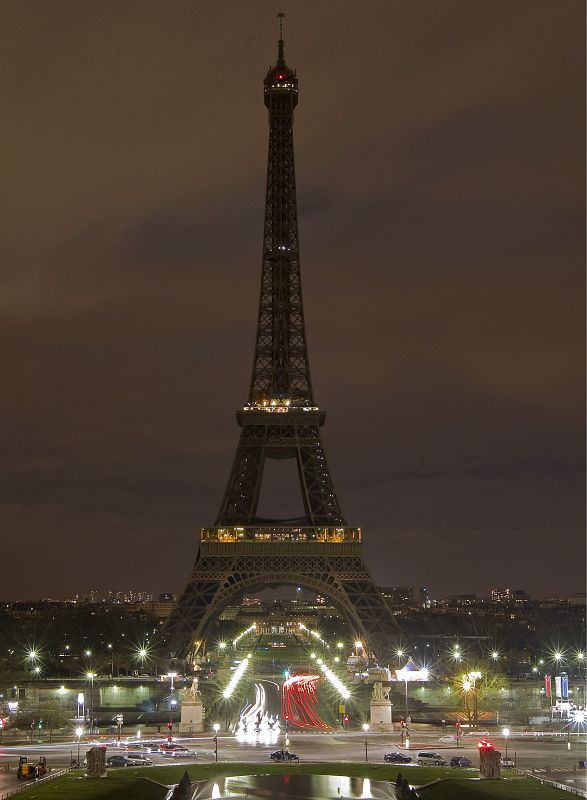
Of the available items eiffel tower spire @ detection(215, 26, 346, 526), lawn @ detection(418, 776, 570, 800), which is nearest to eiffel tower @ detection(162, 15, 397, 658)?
eiffel tower spire @ detection(215, 26, 346, 526)

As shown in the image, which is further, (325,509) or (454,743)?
(325,509)

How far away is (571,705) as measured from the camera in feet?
347

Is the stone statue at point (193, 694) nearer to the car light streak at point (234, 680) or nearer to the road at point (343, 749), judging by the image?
the road at point (343, 749)

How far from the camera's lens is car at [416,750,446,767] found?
7319cm

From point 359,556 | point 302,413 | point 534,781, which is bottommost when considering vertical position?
point 534,781

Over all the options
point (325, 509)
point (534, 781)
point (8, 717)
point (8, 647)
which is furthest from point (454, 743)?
point (8, 647)

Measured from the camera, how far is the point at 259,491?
139 m

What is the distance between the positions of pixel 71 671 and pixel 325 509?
3577 cm

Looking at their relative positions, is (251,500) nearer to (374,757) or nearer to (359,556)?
(359,556)

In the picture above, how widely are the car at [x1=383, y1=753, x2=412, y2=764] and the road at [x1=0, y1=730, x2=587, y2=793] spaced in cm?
67

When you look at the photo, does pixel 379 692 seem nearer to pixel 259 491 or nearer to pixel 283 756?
A: pixel 283 756

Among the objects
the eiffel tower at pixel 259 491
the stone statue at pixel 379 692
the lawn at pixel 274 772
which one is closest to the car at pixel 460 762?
the lawn at pixel 274 772

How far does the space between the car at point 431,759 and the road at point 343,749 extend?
7.96 ft

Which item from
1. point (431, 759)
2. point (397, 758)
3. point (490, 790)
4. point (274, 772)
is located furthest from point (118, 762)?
point (490, 790)
